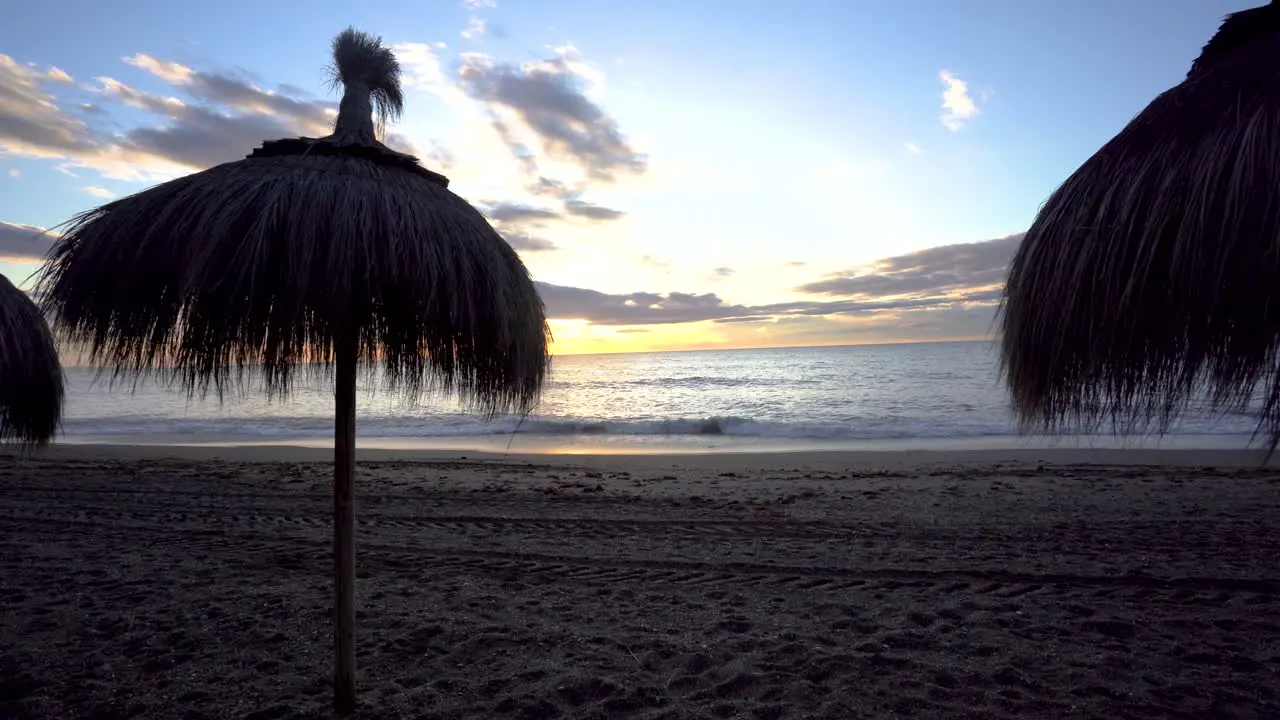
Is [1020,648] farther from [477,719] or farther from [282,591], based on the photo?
[282,591]

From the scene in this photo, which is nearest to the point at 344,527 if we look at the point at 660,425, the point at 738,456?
the point at 738,456

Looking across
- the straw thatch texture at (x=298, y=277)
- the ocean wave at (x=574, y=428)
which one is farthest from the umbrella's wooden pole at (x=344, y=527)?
the ocean wave at (x=574, y=428)

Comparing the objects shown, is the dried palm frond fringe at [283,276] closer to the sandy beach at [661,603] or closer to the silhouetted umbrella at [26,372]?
the sandy beach at [661,603]

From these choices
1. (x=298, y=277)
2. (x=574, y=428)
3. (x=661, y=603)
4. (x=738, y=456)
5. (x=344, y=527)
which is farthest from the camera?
(x=574, y=428)

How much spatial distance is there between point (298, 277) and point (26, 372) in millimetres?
5896

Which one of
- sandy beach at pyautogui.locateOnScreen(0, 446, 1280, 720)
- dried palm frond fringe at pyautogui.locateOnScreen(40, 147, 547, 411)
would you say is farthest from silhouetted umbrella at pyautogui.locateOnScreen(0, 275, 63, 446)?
dried palm frond fringe at pyautogui.locateOnScreen(40, 147, 547, 411)

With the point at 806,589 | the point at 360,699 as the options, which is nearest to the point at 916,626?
the point at 806,589

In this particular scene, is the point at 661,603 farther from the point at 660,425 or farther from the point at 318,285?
the point at 660,425

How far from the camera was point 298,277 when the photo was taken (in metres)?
2.09

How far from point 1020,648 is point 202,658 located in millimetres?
4544

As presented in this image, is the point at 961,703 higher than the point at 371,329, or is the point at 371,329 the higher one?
the point at 371,329

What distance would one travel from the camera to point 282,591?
4.54 metres

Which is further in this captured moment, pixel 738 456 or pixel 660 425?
pixel 660 425

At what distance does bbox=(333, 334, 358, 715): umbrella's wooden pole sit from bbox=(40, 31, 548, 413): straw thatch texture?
155mm
